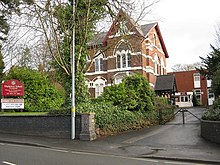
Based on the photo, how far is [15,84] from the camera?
2594cm

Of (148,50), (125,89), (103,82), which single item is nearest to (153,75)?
(148,50)

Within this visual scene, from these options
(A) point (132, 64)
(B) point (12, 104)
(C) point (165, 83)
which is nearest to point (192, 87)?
(C) point (165, 83)

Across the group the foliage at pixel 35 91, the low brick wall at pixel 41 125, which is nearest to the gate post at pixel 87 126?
the low brick wall at pixel 41 125

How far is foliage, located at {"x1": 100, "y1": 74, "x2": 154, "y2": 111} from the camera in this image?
2327 centimetres

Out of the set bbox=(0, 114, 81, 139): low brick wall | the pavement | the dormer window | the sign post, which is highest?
the dormer window

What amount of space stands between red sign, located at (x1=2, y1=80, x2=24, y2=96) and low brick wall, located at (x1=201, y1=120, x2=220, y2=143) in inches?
615

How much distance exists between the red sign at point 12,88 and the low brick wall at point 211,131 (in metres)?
15.6

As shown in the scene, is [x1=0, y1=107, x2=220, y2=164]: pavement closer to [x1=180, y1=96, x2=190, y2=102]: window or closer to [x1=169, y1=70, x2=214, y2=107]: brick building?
[x1=169, y1=70, x2=214, y2=107]: brick building

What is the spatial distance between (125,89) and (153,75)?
76.3 feet

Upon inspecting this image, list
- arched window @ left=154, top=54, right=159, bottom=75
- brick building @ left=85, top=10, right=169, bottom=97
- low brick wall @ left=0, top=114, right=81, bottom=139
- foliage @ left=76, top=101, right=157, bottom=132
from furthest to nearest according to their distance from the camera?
arched window @ left=154, top=54, right=159, bottom=75
brick building @ left=85, top=10, right=169, bottom=97
foliage @ left=76, top=101, right=157, bottom=132
low brick wall @ left=0, top=114, right=81, bottom=139

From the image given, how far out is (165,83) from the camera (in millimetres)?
45812

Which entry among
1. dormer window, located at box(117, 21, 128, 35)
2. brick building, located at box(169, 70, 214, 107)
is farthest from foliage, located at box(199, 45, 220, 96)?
brick building, located at box(169, 70, 214, 107)

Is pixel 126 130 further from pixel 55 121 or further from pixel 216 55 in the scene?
pixel 216 55

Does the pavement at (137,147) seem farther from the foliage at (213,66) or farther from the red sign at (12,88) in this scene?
the foliage at (213,66)
